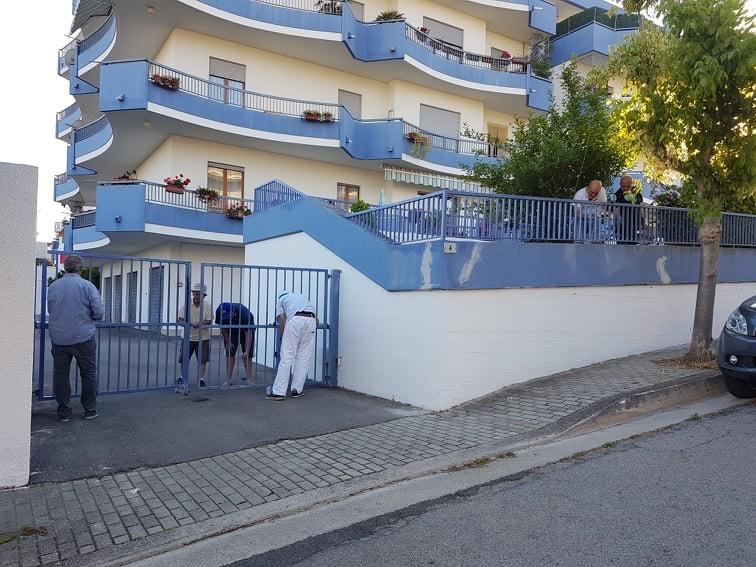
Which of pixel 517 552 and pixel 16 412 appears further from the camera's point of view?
pixel 16 412

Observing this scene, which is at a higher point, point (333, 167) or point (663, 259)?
point (333, 167)

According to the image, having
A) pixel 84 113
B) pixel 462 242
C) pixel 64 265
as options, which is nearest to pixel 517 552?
pixel 462 242

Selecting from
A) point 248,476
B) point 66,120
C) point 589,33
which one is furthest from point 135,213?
point 589,33

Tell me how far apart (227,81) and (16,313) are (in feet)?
54.4

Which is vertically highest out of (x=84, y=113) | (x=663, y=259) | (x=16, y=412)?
(x=84, y=113)

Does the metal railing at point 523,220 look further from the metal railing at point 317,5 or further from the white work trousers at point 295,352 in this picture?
the metal railing at point 317,5

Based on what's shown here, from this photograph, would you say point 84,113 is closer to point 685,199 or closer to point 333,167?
point 333,167

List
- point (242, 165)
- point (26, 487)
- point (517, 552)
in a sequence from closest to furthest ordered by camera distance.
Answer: point (517, 552) < point (26, 487) < point (242, 165)

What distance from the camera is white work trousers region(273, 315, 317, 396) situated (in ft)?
27.1

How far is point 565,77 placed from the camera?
11.8 meters

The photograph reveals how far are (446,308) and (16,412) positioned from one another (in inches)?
183

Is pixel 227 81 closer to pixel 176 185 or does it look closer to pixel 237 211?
pixel 176 185

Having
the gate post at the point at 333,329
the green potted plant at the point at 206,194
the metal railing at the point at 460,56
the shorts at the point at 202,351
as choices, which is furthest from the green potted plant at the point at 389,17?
the shorts at the point at 202,351

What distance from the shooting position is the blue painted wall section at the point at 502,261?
7734 millimetres
